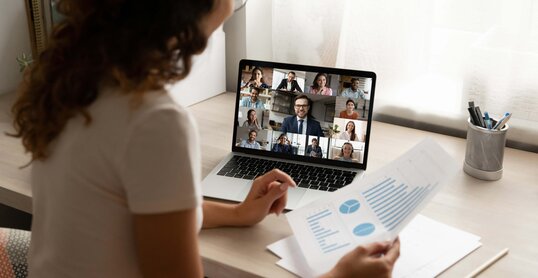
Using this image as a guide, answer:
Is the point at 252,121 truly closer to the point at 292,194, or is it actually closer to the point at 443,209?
the point at 292,194

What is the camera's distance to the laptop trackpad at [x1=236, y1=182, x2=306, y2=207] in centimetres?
120

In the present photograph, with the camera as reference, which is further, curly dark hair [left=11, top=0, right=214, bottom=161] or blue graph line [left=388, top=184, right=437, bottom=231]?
blue graph line [left=388, top=184, right=437, bottom=231]

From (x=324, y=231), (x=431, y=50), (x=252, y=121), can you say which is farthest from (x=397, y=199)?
(x=431, y=50)

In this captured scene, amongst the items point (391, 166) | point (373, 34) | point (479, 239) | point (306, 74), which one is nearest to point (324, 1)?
point (373, 34)

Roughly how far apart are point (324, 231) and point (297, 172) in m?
0.28

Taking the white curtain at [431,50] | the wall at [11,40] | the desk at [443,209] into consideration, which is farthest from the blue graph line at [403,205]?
the wall at [11,40]

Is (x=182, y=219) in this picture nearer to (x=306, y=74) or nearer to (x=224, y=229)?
(x=224, y=229)

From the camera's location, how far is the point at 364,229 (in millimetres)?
1025

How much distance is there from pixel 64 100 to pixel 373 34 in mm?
988

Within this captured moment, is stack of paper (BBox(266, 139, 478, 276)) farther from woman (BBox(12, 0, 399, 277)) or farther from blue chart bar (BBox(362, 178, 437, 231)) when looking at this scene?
woman (BBox(12, 0, 399, 277))

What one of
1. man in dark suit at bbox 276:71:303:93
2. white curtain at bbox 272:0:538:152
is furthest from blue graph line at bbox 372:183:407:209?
white curtain at bbox 272:0:538:152

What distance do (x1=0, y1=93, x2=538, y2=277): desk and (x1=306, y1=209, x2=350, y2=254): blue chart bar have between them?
6cm

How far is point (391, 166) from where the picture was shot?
1096 mm

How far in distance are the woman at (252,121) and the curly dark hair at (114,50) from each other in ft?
2.07
